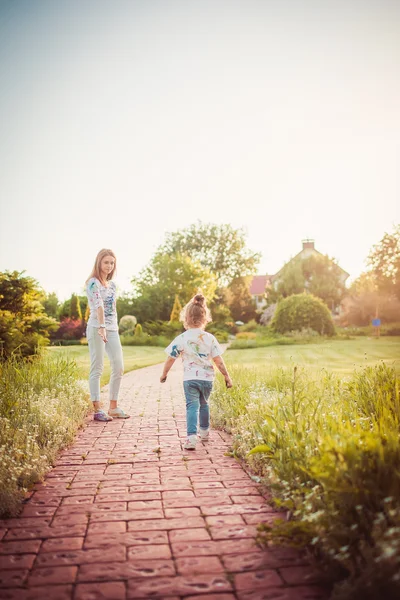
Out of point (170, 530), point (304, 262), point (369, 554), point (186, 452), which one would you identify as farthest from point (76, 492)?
point (304, 262)

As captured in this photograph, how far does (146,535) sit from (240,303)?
43302mm

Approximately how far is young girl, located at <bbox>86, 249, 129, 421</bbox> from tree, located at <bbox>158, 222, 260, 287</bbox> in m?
43.2

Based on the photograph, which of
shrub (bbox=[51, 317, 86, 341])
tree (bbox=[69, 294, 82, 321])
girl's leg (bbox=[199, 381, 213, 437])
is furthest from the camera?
tree (bbox=[69, 294, 82, 321])

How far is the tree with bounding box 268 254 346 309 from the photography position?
34.4 metres

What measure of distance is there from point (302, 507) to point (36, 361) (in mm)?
5772

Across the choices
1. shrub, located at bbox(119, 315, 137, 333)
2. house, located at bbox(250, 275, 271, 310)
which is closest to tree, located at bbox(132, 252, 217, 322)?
shrub, located at bbox(119, 315, 137, 333)

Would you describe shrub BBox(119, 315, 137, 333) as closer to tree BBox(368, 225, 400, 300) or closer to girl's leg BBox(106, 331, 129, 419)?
tree BBox(368, 225, 400, 300)

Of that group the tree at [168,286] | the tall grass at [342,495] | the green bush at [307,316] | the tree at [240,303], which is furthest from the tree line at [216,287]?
the tall grass at [342,495]

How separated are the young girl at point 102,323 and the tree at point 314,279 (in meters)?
29.4

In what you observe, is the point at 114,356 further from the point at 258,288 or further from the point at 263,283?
the point at 263,283

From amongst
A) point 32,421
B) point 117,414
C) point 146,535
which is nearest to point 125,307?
point 117,414

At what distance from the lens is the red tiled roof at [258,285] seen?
2358 inches

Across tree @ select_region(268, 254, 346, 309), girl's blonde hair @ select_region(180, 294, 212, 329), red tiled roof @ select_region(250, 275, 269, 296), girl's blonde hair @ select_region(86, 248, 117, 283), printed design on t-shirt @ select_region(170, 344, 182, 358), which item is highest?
red tiled roof @ select_region(250, 275, 269, 296)

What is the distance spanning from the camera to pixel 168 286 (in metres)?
29.6
